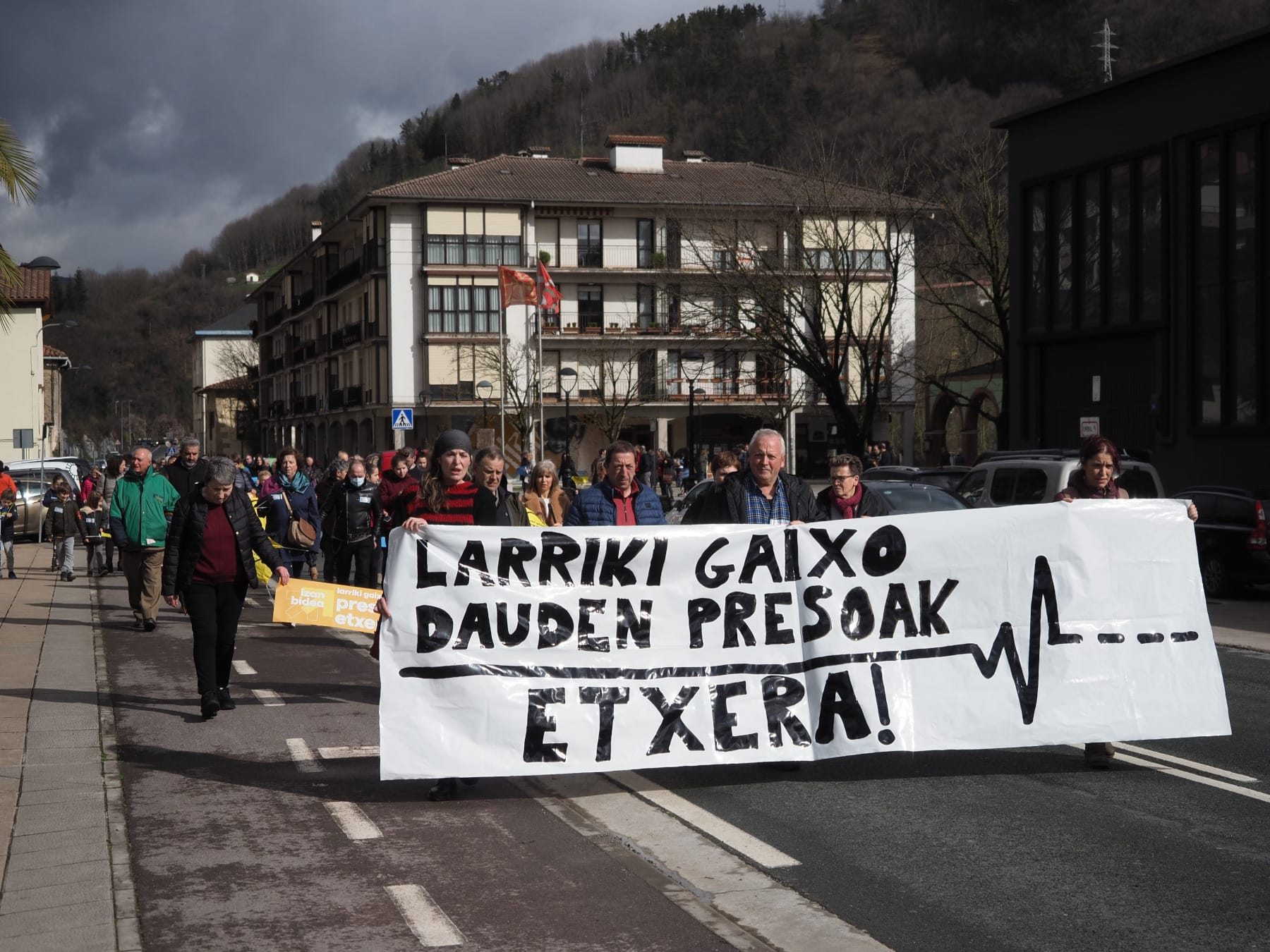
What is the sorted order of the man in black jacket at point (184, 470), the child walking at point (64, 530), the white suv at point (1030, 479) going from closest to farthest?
the man in black jacket at point (184, 470) < the white suv at point (1030, 479) < the child walking at point (64, 530)

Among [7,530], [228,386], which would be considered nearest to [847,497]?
[7,530]

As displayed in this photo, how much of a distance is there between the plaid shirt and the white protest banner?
333 millimetres

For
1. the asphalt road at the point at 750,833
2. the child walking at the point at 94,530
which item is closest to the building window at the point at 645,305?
the child walking at the point at 94,530

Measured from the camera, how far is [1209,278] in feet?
93.5

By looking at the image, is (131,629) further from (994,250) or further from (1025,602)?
(994,250)

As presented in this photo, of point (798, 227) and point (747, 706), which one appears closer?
point (747, 706)

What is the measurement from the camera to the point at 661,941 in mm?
5184

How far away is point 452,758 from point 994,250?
37.4 metres

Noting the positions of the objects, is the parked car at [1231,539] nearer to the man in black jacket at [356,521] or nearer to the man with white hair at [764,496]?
the man in black jacket at [356,521]

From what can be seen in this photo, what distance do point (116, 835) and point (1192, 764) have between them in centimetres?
573

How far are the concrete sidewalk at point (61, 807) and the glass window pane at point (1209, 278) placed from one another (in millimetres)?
21984

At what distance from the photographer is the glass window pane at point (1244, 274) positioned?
89.1 ft

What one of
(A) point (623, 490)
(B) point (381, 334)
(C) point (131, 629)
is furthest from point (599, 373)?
(A) point (623, 490)

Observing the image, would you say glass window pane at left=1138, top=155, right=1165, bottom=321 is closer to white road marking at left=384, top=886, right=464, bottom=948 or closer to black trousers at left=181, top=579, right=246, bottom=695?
black trousers at left=181, top=579, right=246, bottom=695
